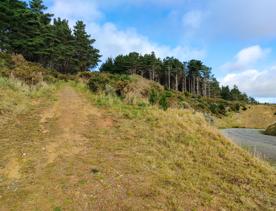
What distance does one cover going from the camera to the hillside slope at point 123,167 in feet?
18.9

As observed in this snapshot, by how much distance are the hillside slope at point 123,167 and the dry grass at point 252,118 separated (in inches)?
1269

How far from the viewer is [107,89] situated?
19.3m

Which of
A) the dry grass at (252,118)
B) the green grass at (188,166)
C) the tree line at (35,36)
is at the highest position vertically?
the tree line at (35,36)

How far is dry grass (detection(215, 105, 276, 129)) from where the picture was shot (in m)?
42.3

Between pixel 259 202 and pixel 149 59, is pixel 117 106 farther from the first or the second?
pixel 149 59

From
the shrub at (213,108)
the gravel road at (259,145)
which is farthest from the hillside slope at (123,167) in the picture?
the shrub at (213,108)

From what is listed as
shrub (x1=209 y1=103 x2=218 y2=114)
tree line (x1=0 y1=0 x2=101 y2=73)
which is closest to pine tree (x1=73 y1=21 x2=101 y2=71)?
tree line (x1=0 y1=0 x2=101 y2=73)

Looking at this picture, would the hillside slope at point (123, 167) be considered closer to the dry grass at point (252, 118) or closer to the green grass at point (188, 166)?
the green grass at point (188, 166)

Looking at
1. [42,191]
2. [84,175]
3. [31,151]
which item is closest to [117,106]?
[31,151]

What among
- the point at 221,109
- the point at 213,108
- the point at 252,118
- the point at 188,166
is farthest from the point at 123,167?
the point at 252,118

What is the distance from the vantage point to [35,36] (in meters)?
43.9

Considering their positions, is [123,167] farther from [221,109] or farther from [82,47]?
[82,47]

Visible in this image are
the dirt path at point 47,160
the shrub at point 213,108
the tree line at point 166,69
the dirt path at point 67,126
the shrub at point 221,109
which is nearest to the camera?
the dirt path at point 47,160

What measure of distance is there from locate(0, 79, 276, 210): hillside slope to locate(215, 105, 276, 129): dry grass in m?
32.2
